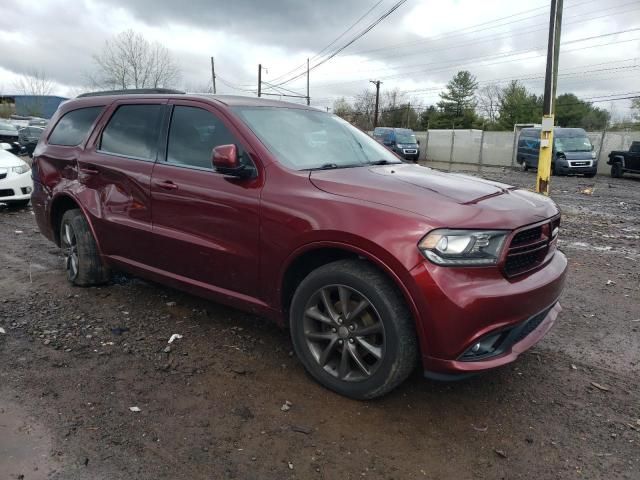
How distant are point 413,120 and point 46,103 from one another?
52477mm

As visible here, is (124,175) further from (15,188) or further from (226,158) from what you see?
(15,188)

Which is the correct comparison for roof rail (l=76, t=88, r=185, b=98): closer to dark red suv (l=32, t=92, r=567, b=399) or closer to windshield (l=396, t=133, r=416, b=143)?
dark red suv (l=32, t=92, r=567, b=399)

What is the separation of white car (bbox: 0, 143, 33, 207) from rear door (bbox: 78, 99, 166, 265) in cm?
496

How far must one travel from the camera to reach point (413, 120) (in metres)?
71.1

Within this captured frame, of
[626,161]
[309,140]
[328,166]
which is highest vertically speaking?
[626,161]

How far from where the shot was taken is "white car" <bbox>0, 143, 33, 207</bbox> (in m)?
8.40

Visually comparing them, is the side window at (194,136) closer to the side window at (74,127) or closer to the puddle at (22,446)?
the side window at (74,127)

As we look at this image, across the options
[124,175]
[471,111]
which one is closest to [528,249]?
[124,175]

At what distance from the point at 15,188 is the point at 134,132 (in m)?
5.78

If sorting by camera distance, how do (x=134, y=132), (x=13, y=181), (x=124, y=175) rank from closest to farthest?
(x=124, y=175), (x=134, y=132), (x=13, y=181)

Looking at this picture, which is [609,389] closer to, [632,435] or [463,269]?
[632,435]

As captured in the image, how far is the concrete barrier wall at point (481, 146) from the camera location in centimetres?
2303

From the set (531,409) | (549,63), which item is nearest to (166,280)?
(531,409)

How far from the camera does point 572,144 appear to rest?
20922mm
